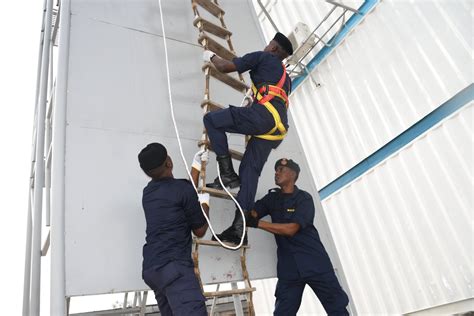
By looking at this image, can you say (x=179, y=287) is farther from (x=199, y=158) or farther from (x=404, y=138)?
(x=404, y=138)

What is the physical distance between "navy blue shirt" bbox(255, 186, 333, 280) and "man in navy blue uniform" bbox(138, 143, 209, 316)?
996 mm

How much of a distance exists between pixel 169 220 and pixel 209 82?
206cm

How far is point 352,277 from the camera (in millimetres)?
5980

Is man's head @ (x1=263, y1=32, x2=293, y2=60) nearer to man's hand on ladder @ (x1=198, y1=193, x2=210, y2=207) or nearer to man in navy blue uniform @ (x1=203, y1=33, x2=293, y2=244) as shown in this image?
man in navy blue uniform @ (x1=203, y1=33, x2=293, y2=244)

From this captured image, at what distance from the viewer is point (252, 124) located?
300 cm

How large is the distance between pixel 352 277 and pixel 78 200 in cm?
485

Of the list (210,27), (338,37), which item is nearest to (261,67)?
(210,27)

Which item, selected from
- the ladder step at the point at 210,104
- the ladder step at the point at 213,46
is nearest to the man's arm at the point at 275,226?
the ladder step at the point at 210,104

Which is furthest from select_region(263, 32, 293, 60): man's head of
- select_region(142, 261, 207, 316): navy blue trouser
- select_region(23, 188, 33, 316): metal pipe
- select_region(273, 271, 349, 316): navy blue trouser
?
select_region(23, 188, 33, 316): metal pipe

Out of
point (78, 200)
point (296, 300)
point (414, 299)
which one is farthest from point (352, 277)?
point (78, 200)

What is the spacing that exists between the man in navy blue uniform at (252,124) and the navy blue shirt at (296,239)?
0.51m

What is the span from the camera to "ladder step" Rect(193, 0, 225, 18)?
441 cm

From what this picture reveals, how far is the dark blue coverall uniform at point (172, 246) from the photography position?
2.27 metres

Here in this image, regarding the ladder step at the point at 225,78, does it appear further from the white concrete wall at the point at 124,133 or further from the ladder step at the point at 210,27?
the ladder step at the point at 210,27
